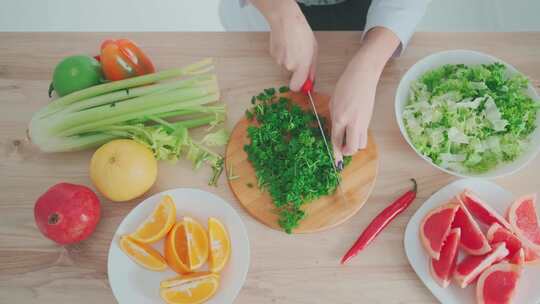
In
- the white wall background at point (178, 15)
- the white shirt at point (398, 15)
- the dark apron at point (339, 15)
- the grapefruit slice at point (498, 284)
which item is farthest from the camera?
the white wall background at point (178, 15)

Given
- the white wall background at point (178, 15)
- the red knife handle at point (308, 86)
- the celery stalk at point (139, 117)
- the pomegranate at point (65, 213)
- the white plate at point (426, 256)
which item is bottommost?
the white wall background at point (178, 15)

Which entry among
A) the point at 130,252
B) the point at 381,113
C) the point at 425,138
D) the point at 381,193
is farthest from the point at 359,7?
the point at 130,252

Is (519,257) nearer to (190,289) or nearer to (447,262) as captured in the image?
(447,262)

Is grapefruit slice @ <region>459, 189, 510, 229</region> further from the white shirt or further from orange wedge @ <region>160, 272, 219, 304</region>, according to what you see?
orange wedge @ <region>160, 272, 219, 304</region>

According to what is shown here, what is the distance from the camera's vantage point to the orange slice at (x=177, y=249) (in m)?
1.12

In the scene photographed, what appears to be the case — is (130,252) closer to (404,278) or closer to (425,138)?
(404,278)

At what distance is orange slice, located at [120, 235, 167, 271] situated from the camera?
1.13 m

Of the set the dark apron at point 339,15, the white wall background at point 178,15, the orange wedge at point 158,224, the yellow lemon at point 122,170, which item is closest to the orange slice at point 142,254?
the orange wedge at point 158,224

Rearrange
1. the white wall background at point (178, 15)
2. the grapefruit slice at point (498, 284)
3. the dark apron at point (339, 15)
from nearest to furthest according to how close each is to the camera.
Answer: the grapefruit slice at point (498, 284) → the dark apron at point (339, 15) → the white wall background at point (178, 15)

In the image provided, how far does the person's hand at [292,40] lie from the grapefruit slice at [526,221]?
65cm

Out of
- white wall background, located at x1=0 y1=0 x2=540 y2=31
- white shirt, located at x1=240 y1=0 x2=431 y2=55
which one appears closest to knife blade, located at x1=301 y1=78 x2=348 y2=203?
white shirt, located at x1=240 y1=0 x2=431 y2=55

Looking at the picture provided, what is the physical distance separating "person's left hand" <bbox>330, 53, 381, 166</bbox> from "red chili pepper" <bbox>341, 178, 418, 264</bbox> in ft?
0.58

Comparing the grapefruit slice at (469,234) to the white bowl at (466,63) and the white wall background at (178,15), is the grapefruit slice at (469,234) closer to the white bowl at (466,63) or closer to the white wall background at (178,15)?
the white bowl at (466,63)

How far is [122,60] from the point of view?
52.4 inches
